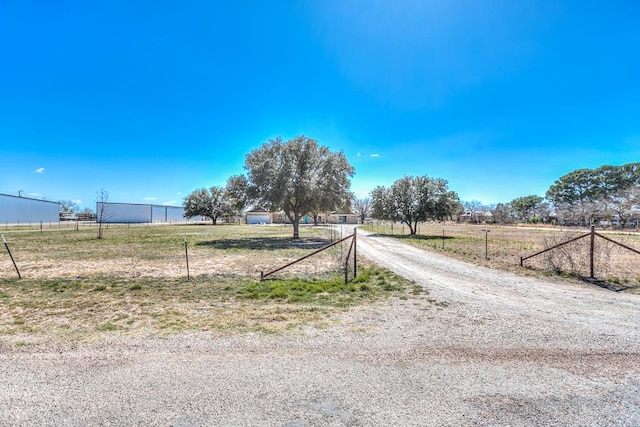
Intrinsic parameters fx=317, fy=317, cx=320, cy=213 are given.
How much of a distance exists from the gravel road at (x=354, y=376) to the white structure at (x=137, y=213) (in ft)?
254

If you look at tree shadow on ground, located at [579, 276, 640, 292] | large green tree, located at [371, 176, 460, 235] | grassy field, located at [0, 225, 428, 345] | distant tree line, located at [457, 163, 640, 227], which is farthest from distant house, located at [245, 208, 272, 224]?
tree shadow on ground, located at [579, 276, 640, 292]

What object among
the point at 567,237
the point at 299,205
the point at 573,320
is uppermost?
the point at 299,205

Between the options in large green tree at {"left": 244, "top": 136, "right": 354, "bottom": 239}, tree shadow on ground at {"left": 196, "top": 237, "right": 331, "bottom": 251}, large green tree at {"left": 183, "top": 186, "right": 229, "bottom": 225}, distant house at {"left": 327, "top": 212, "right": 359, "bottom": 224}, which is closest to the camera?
tree shadow on ground at {"left": 196, "top": 237, "right": 331, "bottom": 251}

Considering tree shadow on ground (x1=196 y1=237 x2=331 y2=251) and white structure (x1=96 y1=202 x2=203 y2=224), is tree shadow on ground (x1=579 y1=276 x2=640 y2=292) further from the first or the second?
white structure (x1=96 y1=202 x2=203 y2=224)

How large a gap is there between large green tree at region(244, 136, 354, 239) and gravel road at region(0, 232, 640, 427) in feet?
61.0

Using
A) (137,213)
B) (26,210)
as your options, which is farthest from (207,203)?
(26,210)

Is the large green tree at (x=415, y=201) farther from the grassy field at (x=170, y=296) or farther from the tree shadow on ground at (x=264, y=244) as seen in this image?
the grassy field at (x=170, y=296)

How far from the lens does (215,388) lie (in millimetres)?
3359

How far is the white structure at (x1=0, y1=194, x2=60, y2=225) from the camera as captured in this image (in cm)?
5000

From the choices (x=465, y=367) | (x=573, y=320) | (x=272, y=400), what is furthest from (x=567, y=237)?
(x=272, y=400)

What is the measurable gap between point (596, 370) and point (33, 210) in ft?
255

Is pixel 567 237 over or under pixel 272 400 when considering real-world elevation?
over

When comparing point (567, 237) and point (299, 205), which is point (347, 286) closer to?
point (567, 237)

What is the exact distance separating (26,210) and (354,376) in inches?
2905
